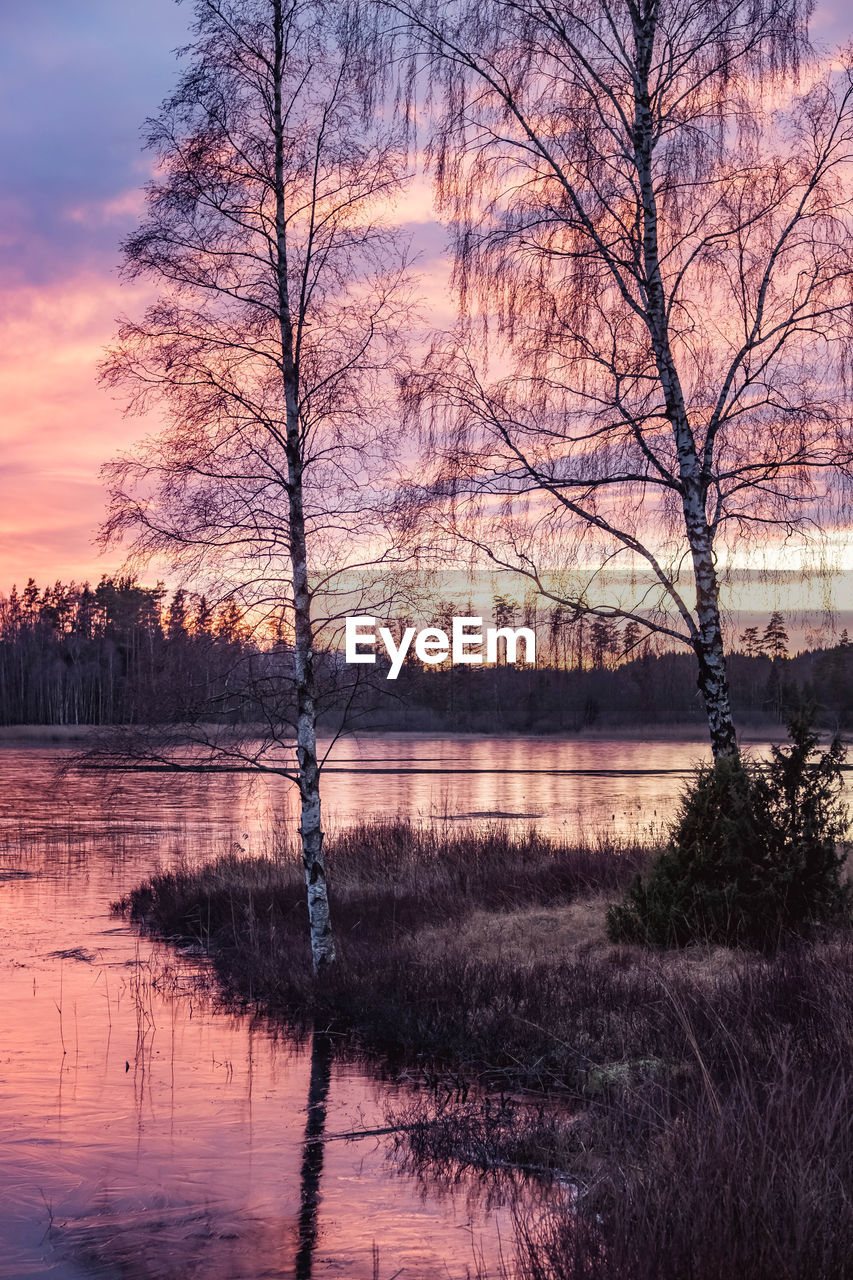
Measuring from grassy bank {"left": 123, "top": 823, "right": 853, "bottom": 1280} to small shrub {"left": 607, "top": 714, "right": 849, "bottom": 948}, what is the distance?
18.9 inches

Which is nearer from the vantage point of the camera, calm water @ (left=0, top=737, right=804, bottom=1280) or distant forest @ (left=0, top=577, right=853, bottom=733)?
calm water @ (left=0, top=737, right=804, bottom=1280)

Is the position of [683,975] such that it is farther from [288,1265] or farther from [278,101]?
[278,101]

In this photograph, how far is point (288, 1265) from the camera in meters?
6.79

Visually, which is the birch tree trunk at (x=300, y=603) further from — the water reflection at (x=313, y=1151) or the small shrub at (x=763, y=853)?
the small shrub at (x=763, y=853)

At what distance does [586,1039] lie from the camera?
34.2 feet

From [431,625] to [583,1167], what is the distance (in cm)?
790

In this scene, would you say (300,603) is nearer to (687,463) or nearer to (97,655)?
(687,463)

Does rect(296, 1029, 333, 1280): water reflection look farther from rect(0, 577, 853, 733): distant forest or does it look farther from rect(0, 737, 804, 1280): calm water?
rect(0, 577, 853, 733): distant forest

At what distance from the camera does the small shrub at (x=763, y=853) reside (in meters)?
12.5

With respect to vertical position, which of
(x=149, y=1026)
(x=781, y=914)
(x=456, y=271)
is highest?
(x=456, y=271)

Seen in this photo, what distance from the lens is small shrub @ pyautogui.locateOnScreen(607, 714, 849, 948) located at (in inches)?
492

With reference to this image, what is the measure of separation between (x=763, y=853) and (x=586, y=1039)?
3.27m

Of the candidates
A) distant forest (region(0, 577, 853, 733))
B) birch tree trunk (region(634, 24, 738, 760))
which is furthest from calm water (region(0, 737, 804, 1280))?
distant forest (region(0, 577, 853, 733))

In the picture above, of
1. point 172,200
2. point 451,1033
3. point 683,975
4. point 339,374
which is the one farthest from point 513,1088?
point 172,200
